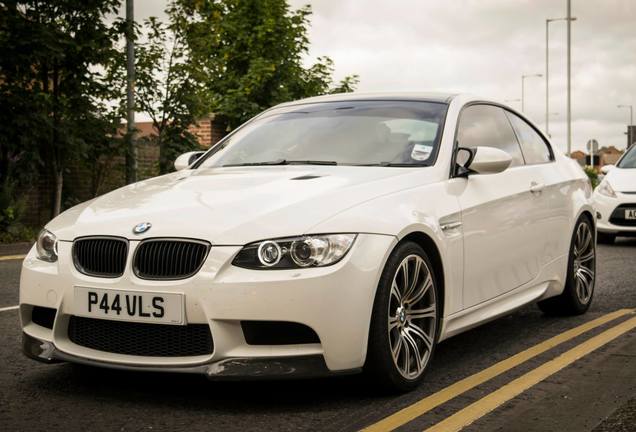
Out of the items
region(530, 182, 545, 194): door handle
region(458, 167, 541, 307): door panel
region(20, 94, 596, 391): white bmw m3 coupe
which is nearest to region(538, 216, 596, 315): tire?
region(530, 182, 545, 194): door handle

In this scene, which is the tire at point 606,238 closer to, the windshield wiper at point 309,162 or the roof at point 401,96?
the roof at point 401,96

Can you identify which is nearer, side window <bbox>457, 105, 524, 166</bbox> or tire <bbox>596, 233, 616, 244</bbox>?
side window <bbox>457, 105, 524, 166</bbox>

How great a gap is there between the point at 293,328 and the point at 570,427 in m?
1.24

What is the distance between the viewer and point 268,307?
423 centimetres

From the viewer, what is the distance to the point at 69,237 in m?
4.71

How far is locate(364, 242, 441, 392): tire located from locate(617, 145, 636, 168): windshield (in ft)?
34.8

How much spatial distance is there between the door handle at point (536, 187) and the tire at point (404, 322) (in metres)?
1.65

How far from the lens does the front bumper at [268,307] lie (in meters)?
4.24

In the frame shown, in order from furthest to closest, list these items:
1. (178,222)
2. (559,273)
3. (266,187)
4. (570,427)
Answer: (559,273), (266,187), (178,222), (570,427)

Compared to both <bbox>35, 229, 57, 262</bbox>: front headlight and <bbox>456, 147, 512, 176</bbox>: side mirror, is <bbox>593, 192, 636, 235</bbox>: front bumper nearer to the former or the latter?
<bbox>456, 147, 512, 176</bbox>: side mirror

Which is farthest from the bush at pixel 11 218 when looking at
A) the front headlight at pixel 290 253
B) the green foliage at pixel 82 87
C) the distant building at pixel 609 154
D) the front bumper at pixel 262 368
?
the distant building at pixel 609 154

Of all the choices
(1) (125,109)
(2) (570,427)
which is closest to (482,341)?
(2) (570,427)

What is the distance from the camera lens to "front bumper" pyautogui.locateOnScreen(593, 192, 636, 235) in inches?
536

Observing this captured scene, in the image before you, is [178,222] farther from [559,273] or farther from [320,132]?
[559,273]
